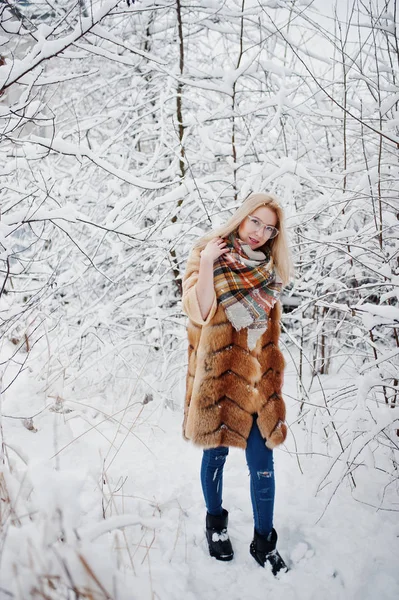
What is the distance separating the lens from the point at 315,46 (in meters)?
3.13

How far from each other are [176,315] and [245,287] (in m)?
1.93

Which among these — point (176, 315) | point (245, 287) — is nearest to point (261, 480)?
point (245, 287)

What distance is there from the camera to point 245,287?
A: 169 cm

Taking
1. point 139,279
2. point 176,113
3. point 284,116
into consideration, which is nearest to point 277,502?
point 139,279

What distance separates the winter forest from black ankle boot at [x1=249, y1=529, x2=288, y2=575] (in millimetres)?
59

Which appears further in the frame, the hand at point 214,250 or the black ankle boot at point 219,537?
the black ankle boot at point 219,537

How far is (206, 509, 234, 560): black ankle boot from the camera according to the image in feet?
5.80

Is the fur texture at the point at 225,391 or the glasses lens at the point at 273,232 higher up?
the glasses lens at the point at 273,232

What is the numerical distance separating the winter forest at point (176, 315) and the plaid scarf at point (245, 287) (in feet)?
1.45

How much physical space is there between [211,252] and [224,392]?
68 cm

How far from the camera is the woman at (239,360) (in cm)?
169

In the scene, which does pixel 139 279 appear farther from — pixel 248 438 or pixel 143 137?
pixel 248 438

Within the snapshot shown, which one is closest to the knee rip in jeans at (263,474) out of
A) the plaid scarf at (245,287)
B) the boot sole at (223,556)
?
the boot sole at (223,556)

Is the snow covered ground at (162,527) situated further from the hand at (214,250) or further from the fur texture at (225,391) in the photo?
the hand at (214,250)
